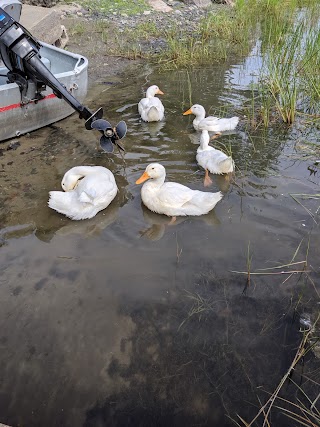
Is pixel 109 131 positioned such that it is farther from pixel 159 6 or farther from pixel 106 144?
pixel 159 6

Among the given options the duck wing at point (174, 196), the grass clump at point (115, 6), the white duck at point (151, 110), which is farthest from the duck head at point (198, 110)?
the grass clump at point (115, 6)

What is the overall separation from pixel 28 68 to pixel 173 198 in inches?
104

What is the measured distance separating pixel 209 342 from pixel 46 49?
6182 mm

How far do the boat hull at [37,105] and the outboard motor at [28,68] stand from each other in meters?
0.18

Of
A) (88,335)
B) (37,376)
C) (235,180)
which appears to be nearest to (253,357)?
(88,335)

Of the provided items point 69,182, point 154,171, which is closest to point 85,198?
point 69,182

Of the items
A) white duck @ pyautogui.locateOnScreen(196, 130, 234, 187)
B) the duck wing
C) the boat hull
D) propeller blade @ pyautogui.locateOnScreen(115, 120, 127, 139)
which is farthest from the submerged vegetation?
the boat hull

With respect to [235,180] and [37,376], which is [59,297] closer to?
[37,376]

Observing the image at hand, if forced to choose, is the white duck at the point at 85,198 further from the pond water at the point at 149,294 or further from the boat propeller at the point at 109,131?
the boat propeller at the point at 109,131

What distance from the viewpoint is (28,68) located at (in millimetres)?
5305

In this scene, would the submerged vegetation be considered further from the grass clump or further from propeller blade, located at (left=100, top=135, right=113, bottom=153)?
propeller blade, located at (left=100, top=135, right=113, bottom=153)

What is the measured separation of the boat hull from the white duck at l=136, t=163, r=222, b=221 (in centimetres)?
227

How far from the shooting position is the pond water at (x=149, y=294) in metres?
2.83

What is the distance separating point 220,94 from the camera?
26.1 feet
